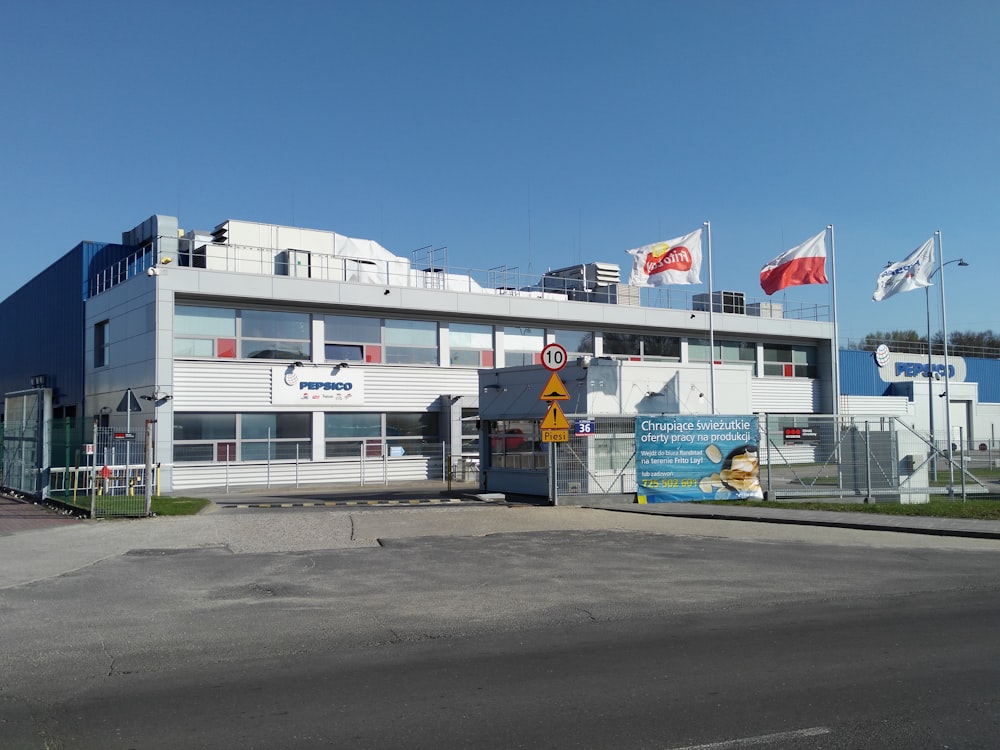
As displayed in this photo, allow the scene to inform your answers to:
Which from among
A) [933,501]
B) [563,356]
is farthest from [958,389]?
[563,356]

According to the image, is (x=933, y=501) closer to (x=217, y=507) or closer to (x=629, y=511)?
(x=629, y=511)

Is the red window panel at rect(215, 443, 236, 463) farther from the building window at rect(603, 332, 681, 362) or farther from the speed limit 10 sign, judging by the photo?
the building window at rect(603, 332, 681, 362)

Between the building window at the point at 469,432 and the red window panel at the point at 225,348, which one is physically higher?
the red window panel at the point at 225,348

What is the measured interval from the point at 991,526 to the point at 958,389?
39.1m

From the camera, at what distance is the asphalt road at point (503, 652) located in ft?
20.2

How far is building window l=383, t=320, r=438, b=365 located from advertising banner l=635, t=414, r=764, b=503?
13.7 m

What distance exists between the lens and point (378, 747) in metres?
5.74

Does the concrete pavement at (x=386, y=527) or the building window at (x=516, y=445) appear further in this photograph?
the building window at (x=516, y=445)

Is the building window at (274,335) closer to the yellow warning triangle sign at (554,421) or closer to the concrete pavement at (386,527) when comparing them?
the concrete pavement at (386,527)

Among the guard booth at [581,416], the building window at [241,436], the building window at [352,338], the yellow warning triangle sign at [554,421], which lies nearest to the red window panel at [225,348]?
the building window at [241,436]

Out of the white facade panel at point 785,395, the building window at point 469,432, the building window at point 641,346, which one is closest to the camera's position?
the building window at point 469,432

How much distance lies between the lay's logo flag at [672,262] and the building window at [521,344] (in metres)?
7.11

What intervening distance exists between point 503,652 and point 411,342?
1080 inches

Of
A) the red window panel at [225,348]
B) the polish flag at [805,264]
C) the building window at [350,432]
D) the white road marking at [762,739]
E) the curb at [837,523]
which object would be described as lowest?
the curb at [837,523]
